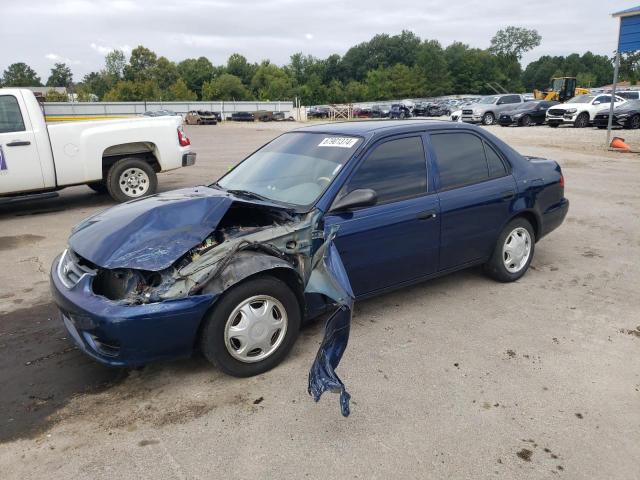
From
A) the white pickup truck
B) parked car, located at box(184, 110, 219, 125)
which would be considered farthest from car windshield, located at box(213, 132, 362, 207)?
parked car, located at box(184, 110, 219, 125)

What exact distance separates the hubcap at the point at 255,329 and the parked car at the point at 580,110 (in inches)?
1020

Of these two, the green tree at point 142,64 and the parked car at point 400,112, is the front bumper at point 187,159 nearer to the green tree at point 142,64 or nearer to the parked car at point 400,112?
the parked car at point 400,112

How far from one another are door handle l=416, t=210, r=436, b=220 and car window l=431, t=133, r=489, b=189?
29cm

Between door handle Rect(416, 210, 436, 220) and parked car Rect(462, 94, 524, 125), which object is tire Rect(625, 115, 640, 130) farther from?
door handle Rect(416, 210, 436, 220)

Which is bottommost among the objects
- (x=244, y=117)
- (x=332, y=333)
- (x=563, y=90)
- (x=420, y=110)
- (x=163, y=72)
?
(x=332, y=333)

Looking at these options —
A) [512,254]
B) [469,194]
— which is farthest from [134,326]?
[512,254]

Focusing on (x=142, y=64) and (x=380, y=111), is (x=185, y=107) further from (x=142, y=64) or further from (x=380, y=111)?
(x=142, y=64)

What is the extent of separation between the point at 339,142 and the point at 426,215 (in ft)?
3.05

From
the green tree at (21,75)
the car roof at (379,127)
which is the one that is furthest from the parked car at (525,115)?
the green tree at (21,75)

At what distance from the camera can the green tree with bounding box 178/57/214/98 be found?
101 metres

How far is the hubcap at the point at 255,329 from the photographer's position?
3.22 metres

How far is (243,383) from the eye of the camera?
3.33 meters

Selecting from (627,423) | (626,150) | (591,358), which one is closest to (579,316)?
(591,358)

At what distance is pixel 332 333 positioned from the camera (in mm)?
2980
